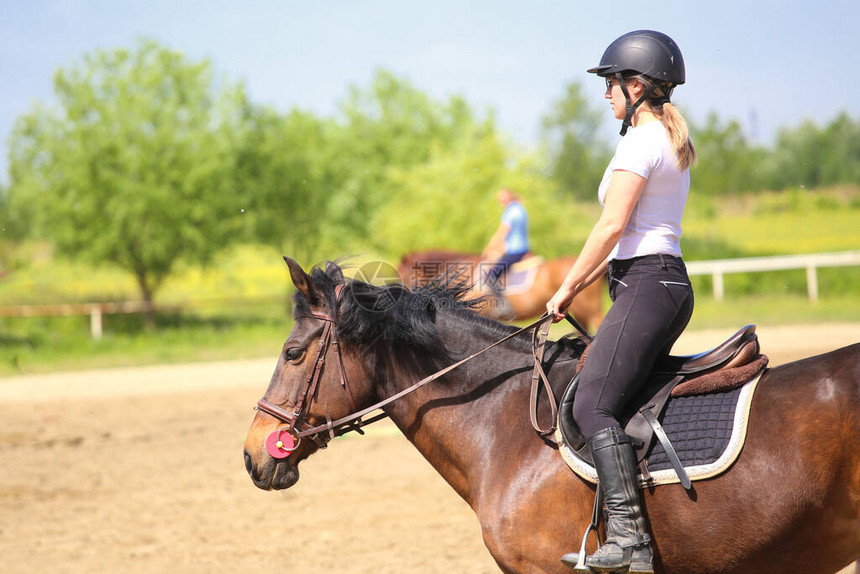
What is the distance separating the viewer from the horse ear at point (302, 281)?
3.33 m

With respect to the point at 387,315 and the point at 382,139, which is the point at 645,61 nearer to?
the point at 387,315

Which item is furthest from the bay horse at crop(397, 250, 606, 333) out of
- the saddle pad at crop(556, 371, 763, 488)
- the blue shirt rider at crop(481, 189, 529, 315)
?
the saddle pad at crop(556, 371, 763, 488)

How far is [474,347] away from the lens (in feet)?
11.7

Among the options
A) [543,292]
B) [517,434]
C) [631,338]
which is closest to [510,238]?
[543,292]

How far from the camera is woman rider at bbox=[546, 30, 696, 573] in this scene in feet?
9.46

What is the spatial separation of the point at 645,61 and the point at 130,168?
2145cm

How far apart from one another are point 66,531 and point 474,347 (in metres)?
4.68

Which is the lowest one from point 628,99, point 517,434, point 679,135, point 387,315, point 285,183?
point 517,434

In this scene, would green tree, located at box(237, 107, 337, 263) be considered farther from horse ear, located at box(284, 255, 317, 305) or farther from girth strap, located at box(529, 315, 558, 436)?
girth strap, located at box(529, 315, 558, 436)

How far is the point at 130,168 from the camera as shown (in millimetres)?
22000

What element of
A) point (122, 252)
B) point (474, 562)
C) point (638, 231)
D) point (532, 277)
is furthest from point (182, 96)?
point (638, 231)

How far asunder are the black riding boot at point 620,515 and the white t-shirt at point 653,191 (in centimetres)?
78

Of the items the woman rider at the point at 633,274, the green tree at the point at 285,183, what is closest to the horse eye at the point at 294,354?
the woman rider at the point at 633,274

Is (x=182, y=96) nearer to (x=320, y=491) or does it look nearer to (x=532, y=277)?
(x=532, y=277)
